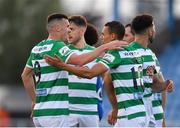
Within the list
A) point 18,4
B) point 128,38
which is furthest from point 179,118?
point 18,4

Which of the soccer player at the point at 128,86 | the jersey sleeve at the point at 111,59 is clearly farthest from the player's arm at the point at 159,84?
the jersey sleeve at the point at 111,59

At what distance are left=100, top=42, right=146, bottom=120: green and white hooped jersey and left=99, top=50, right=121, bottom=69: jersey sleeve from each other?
0.02 m

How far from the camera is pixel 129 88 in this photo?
1037 centimetres

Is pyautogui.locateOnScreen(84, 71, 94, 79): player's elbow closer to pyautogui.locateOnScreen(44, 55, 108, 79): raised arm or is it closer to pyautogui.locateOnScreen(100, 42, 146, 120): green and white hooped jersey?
pyautogui.locateOnScreen(44, 55, 108, 79): raised arm

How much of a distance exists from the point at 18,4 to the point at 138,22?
3101 cm

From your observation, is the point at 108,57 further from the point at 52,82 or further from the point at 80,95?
the point at 80,95

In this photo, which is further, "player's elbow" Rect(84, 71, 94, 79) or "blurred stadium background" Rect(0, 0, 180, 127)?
"blurred stadium background" Rect(0, 0, 180, 127)

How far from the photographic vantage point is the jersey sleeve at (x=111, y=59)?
10.1m

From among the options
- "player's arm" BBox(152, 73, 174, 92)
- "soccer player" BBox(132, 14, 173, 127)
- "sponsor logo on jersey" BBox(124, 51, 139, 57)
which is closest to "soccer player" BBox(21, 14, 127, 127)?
"sponsor logo on jersey" BBox(124, 51, 139, 57)

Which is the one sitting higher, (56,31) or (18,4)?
(56,31)

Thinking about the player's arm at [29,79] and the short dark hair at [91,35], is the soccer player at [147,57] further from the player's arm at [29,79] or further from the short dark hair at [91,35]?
the player's arm at [29,79]

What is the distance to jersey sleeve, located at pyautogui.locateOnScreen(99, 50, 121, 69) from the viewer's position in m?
10.1

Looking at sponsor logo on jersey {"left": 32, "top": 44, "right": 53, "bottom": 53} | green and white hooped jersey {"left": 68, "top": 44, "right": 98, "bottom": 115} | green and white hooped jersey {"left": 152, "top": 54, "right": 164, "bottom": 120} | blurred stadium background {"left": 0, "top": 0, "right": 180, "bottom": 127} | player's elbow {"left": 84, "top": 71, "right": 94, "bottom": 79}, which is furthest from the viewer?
blurred stadium background {"left": 0, "top": 0, "right": 180, "bottom": 127}

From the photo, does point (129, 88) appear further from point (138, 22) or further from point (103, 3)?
point (103, 3)
